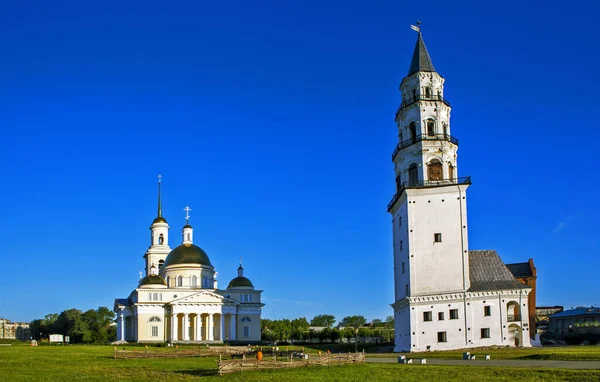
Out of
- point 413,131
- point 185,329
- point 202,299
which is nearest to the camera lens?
point 413,131

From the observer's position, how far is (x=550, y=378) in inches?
1129

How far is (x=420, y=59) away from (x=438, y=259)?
62.5ft

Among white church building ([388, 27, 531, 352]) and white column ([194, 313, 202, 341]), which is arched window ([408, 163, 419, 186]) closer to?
white church building ([388, 27, 531, 352])

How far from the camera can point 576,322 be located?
329 feet

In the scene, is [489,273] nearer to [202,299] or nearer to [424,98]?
[424,98]

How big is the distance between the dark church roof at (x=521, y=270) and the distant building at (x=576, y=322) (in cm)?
1720

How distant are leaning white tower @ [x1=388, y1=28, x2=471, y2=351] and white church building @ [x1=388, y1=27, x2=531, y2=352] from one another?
8 centimetres

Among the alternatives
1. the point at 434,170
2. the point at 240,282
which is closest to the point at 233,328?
the point at 240,282

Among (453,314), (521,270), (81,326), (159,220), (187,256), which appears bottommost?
(81,326)

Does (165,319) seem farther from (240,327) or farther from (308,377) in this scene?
(308,377)

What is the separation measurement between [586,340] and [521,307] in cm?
2545

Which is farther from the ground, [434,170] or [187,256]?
[434,170]

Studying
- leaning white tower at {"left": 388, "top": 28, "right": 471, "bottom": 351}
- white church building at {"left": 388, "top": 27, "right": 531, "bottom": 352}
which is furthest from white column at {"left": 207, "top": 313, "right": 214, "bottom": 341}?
white church building at {"left": 388, "top": 27, "right": 531, "bottom": 352}

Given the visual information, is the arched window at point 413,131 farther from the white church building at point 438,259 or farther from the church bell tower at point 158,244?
the church bell tower at point 158,244
